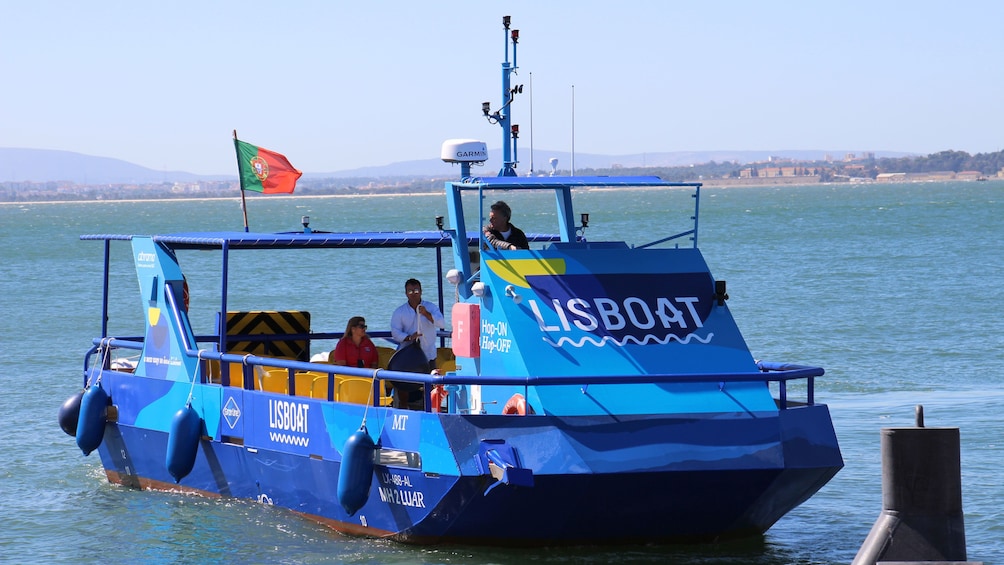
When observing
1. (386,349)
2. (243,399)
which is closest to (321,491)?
(243,399)

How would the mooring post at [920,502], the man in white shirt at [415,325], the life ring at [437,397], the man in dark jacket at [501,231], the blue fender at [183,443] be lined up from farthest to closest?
the blue fender at [183,443], the man in white shirt at [415,325], the man in dark jacket at [501,231], the life ring at [437,397], the mooring post at [920,502]

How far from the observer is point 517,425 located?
11.1 metres

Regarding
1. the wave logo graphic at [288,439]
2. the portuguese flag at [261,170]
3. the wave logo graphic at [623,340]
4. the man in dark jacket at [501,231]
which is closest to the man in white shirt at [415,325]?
the man in dark jacket at [501,231]

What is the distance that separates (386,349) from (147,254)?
251cm

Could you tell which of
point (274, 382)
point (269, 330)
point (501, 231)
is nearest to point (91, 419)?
point (269, 330)

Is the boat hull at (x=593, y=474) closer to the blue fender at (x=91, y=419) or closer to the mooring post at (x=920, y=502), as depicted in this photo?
the mooring post at (x=920, y=502)

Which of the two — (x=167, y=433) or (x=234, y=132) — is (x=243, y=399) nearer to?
(x=167, y=433)

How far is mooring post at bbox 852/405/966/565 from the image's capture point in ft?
31.1

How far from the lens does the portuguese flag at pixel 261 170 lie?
16156 mm

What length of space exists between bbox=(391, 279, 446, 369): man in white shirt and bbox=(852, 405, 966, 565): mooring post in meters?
4.99

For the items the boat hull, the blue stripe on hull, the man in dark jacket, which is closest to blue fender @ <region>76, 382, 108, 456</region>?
the boat hull

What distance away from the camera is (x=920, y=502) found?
31.3ft

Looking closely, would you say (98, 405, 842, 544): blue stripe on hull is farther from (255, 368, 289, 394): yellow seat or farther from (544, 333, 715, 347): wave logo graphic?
(255, 368, 289, 394): yellow seat

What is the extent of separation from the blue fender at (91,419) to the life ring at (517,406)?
5299mm
